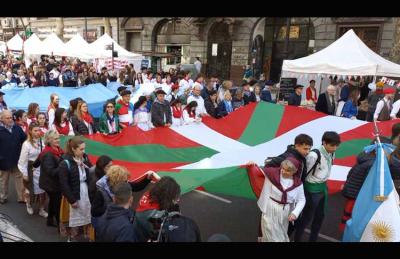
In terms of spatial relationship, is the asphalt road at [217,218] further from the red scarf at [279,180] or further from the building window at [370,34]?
the building window at [370,34]

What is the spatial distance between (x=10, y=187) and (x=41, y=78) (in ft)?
29.2

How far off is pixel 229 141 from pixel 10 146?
3.61m

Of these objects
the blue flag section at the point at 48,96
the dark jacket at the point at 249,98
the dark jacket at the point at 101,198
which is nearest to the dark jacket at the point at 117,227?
the dark jacket at the point at 101,198

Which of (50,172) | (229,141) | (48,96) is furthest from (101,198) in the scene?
(48,96)

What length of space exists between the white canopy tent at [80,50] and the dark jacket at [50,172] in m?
14.0

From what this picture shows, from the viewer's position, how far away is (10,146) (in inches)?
220

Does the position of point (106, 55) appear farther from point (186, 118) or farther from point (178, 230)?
point (178, 230)

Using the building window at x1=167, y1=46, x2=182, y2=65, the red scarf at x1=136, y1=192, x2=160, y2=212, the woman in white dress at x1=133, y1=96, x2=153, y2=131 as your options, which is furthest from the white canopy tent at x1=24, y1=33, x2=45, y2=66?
the red scarf at x1=136, y1=192, x2=160, y2=212

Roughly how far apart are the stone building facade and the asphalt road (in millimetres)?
12820

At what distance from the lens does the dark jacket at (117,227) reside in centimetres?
281

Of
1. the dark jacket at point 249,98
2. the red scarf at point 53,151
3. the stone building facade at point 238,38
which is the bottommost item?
the red scarf at point 53,151

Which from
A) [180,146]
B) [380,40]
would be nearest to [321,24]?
[380,40]

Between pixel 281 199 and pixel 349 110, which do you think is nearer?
pixel 281 199

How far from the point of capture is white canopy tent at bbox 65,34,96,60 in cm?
1782
